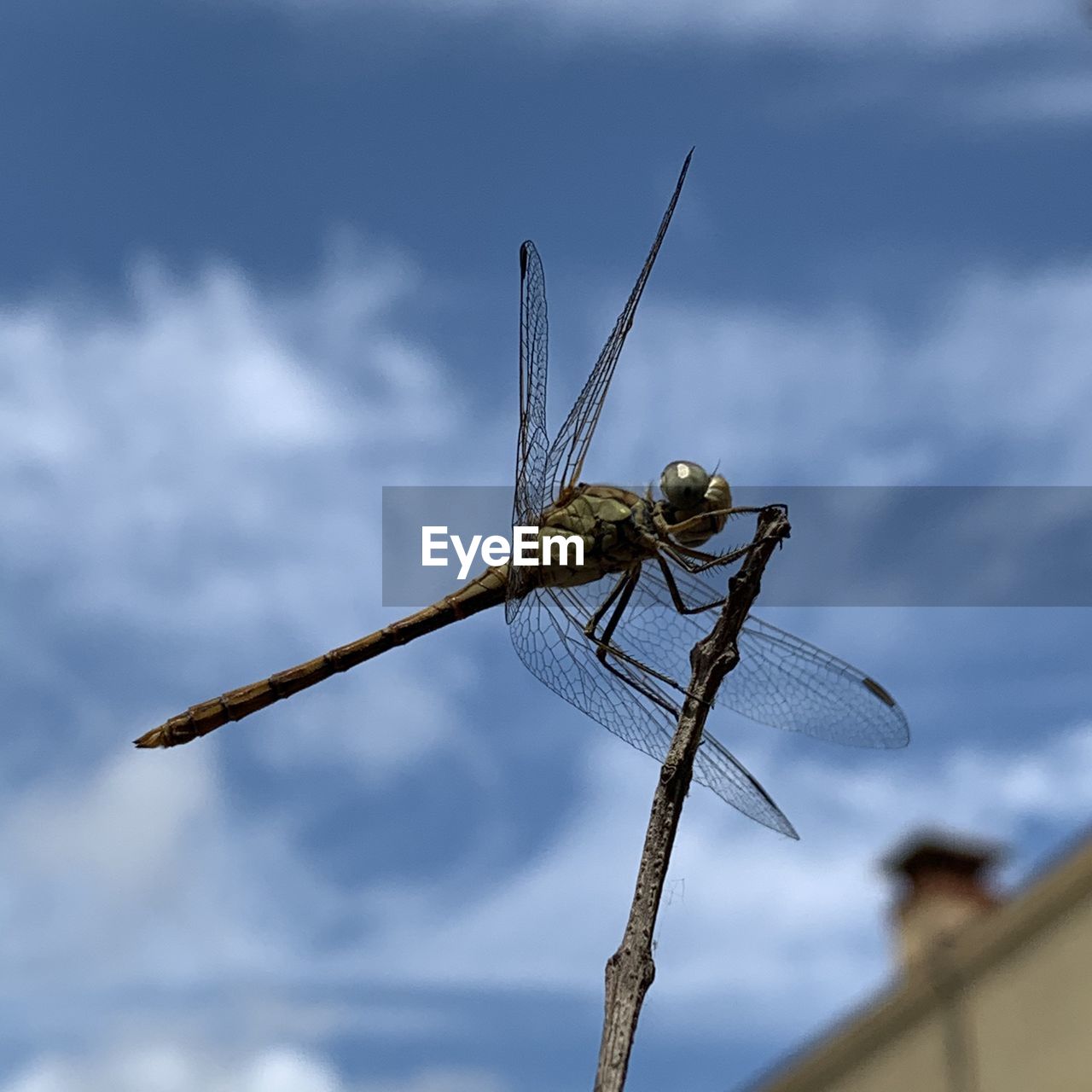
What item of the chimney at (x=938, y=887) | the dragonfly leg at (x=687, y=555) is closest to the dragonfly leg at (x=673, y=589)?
the dragonfly leg at (x=687, y=555)

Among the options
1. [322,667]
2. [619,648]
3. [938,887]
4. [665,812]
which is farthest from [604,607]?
[938,887]

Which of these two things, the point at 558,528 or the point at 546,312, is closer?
the point at 558,528

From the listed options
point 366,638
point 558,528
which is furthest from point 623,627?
point 366,638

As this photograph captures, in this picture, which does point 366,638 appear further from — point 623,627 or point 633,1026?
point 633,1026

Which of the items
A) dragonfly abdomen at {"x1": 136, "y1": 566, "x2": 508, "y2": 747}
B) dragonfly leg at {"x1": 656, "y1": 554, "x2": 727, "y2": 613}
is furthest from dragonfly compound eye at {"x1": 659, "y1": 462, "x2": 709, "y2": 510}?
dragonfly abdomen at {"x1": 136, "y1": 566, "x2": 508, "y2": 747}

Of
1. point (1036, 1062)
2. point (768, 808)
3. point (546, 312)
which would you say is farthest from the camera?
point (1036, 1062)

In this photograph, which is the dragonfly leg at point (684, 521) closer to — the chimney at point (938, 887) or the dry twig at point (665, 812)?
the dry twig at point (665, 812)

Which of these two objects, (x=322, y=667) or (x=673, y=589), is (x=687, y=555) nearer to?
(x=673, y=589)
